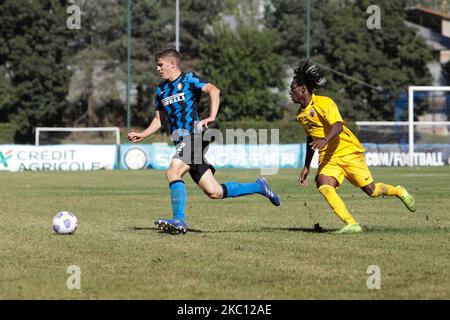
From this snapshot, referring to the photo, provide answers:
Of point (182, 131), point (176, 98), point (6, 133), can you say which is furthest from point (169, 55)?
point (6, 133)

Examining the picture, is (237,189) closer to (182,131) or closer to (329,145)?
(182,131)

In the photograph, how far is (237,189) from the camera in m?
11.9

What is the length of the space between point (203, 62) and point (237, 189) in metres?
49.1

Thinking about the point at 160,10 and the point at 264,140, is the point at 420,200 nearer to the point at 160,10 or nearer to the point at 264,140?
the point at 264,140

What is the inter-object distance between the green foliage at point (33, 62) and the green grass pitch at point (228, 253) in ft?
129

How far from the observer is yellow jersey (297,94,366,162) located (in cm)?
1124

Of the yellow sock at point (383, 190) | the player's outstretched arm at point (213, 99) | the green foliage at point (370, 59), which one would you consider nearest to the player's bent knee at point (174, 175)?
the player's outstretched arm at point (213, 99)

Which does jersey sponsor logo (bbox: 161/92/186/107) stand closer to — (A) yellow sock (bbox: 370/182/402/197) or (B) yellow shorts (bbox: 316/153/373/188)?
(B) yellow shorts (bbox: 316/153/373/188)

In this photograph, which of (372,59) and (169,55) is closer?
(169,55)

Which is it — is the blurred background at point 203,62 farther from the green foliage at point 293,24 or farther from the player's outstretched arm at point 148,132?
the player's outstretched arm at point 148,132

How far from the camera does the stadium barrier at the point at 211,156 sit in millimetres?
39875

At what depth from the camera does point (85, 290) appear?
712 centimetres

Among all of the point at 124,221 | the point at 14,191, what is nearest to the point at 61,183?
the point at 14,191

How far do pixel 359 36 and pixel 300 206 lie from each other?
43464mm
